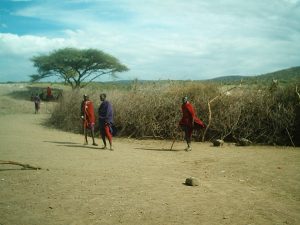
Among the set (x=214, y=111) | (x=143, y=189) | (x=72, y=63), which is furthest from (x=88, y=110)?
(x=72, y=63)

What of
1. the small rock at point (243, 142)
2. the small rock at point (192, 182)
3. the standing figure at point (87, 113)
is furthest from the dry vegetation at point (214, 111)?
the small rock at point (192, 182)

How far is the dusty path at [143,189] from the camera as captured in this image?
18.9ft

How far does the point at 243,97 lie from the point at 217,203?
11.5 meters

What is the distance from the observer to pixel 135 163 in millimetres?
10406

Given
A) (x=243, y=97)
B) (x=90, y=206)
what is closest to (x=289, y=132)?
(x=243, y=97)

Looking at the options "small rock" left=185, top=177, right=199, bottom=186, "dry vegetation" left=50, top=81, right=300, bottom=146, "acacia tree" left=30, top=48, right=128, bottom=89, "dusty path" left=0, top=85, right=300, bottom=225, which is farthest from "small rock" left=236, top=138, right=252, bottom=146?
"acacia tree" left=30, top=48, right=128, bottom=89

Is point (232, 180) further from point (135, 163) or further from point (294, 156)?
point (294, 156)

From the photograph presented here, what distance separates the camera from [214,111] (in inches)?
684

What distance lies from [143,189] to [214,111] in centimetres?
1062

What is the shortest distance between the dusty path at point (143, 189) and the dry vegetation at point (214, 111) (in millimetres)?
4563

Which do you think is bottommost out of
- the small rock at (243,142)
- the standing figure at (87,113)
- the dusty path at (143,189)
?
the dusty path at (143,189)

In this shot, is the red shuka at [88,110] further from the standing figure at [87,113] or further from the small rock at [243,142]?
the small rock at [243,142]

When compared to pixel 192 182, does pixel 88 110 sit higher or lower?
higher

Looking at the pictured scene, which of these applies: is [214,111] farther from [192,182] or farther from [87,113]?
[192,182]
